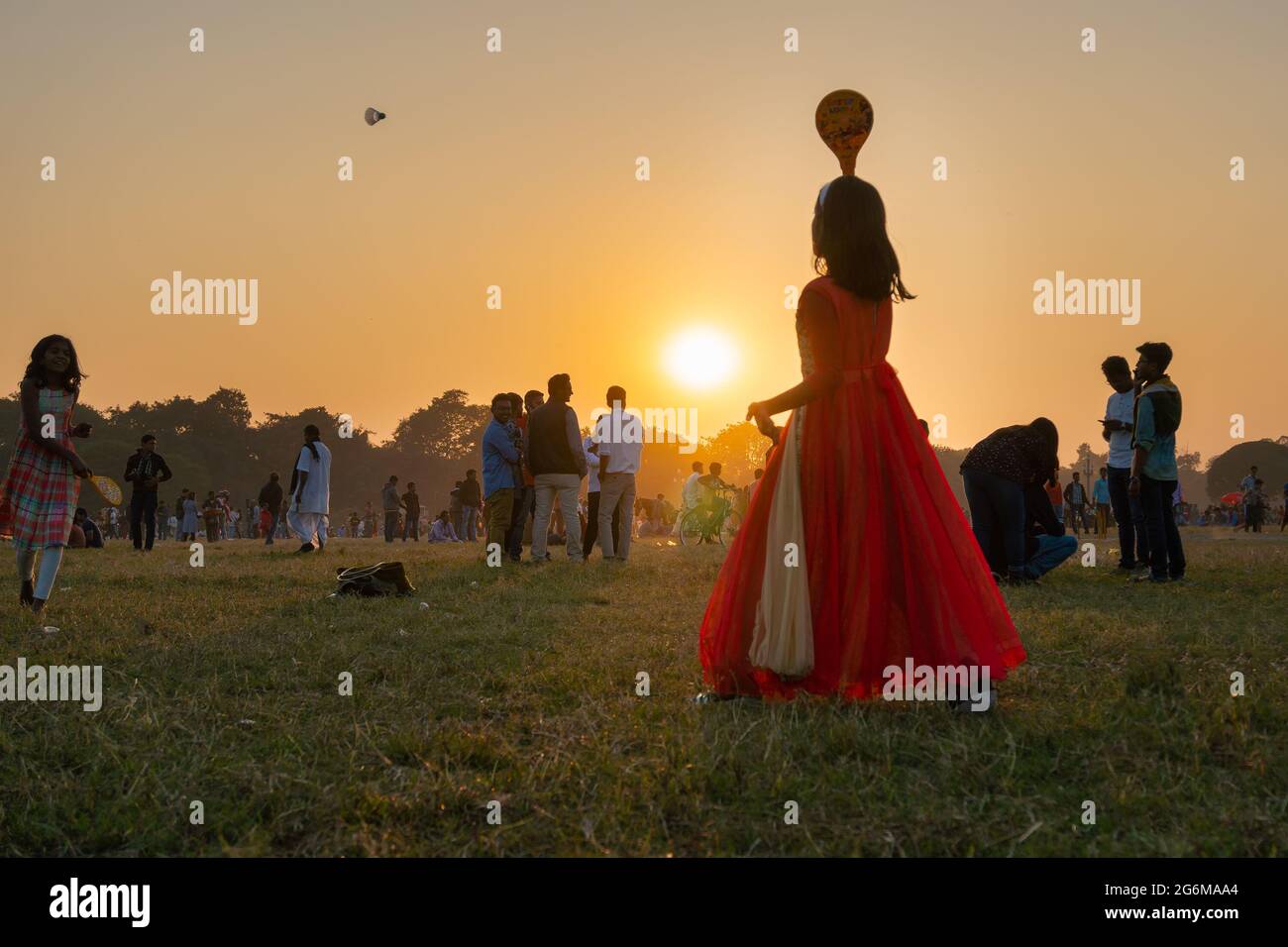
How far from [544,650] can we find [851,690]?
222cm

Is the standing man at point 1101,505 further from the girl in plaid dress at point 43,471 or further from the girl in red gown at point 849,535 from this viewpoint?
the girl in plaid dress at point 43,471

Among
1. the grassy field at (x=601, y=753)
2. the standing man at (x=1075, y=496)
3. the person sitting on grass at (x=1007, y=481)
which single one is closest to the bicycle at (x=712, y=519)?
the standing man at (x=1075, y=496)

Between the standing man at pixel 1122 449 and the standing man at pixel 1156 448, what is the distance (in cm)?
114

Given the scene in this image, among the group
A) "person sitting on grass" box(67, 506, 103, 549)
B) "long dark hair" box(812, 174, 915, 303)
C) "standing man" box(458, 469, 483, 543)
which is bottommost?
"person sitting on grass" box(67, 506, 103, 549)

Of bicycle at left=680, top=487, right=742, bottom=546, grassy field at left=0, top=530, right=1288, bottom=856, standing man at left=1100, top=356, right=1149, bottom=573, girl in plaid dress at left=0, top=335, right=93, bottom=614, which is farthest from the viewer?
bicycle at left=680, top=487, right=742, bottom=546

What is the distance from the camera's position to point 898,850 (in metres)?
2.67

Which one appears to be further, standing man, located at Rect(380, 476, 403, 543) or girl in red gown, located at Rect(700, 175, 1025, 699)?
standing man, located at Rect(380, 476, 403, 543)

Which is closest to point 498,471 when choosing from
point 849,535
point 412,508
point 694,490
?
point 849,535

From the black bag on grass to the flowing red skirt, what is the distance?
16.4 feet

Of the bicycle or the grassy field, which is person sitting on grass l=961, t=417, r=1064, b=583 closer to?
the grassy field

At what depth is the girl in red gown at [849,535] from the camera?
4070mm

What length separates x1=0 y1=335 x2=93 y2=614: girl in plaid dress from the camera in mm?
7316

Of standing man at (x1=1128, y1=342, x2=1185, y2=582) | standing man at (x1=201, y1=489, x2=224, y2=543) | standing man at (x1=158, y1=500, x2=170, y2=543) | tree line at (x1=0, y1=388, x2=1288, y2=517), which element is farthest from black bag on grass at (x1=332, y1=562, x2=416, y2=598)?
tree line at (x1=0, y1=388, x2=1288, y2=517)
